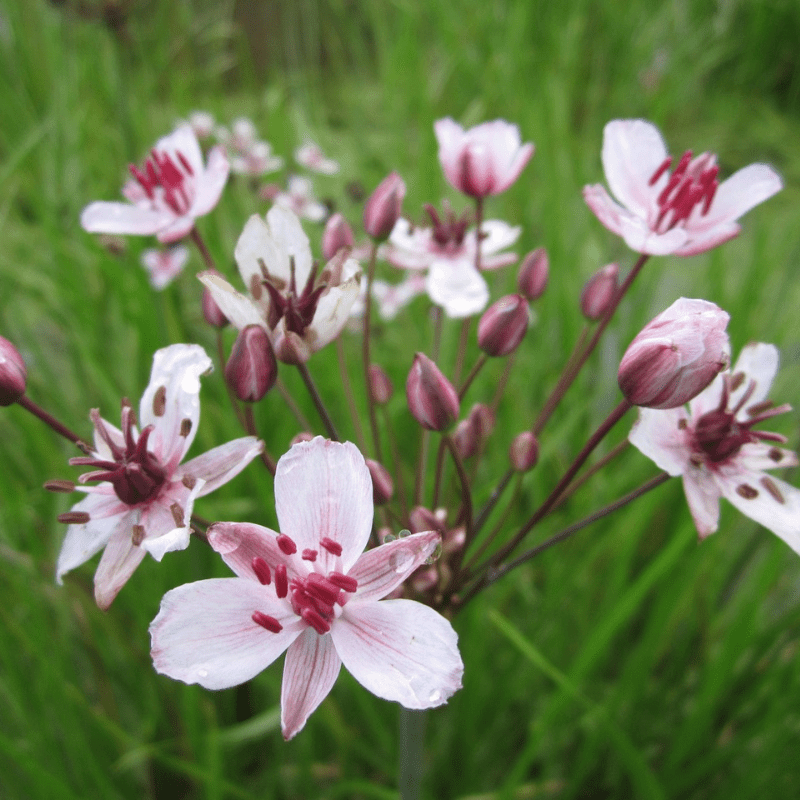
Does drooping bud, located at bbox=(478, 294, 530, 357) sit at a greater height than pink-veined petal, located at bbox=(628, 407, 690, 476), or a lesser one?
greater

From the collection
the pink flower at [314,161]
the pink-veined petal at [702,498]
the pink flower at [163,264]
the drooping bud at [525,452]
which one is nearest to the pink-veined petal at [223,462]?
the drooping bud at [525,452]

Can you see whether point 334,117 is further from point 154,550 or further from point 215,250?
point 154,550

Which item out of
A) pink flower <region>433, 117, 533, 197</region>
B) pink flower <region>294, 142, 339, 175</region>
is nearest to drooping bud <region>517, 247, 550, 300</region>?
pink flower <region>433, 117, 533, 197</region>

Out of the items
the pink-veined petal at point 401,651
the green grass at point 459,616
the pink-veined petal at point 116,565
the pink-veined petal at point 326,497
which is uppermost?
the pink-veined petal at point 326,497

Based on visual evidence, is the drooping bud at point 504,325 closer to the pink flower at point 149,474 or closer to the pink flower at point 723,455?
the pink flower at point 723,455

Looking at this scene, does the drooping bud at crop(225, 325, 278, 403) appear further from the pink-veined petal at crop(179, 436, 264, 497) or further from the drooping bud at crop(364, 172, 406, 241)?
the drooping bud at crop(364, 172, 406, 241)

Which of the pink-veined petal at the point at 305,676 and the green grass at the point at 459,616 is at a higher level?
the pink-veined petal at the point at 305,676

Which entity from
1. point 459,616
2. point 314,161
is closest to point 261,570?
point 459,616
